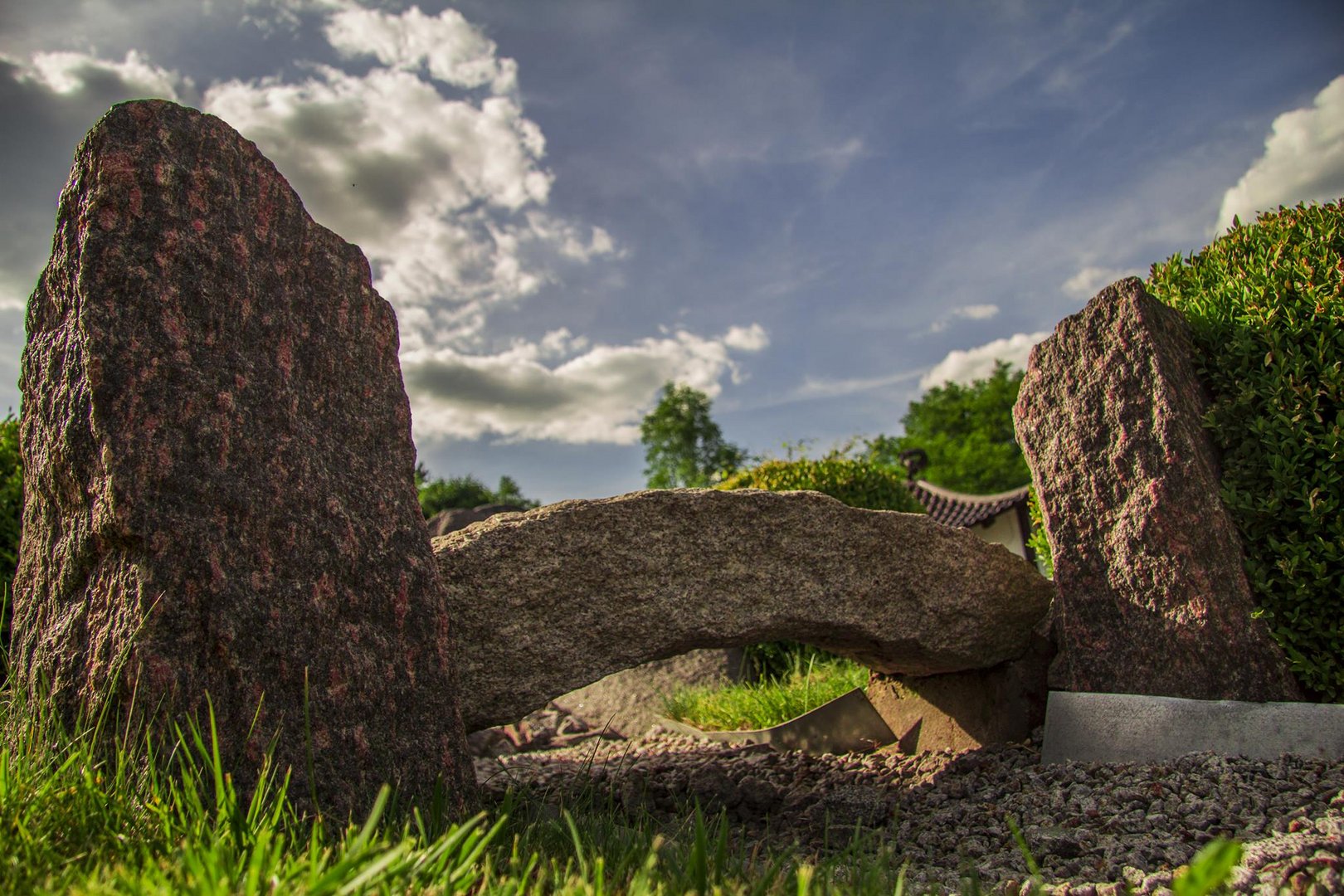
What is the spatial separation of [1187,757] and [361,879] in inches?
138

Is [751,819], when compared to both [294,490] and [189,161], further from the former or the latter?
[189,161]

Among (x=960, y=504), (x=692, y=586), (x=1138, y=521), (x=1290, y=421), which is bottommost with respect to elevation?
(x=692, y=586)

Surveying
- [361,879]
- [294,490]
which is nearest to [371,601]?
[294,490]

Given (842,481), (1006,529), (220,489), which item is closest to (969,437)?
(1006,529)

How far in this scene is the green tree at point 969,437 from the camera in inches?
1364

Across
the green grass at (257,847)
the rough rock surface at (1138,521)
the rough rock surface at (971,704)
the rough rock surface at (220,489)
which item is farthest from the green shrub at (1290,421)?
the rough rock surface at (220,489)

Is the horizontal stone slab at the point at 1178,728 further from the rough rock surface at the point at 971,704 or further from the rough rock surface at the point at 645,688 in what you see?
the rough rock surface at the point at 645,688

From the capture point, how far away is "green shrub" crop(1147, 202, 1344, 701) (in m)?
3.98

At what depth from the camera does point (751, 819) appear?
4285 mm

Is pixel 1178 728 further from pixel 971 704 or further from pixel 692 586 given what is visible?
pixel 692 586

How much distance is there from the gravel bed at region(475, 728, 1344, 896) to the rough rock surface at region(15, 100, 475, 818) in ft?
2.58

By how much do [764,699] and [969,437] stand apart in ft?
105

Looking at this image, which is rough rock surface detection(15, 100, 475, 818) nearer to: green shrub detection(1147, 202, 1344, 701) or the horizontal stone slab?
the horizontal stone slab

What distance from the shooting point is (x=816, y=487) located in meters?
8.04
